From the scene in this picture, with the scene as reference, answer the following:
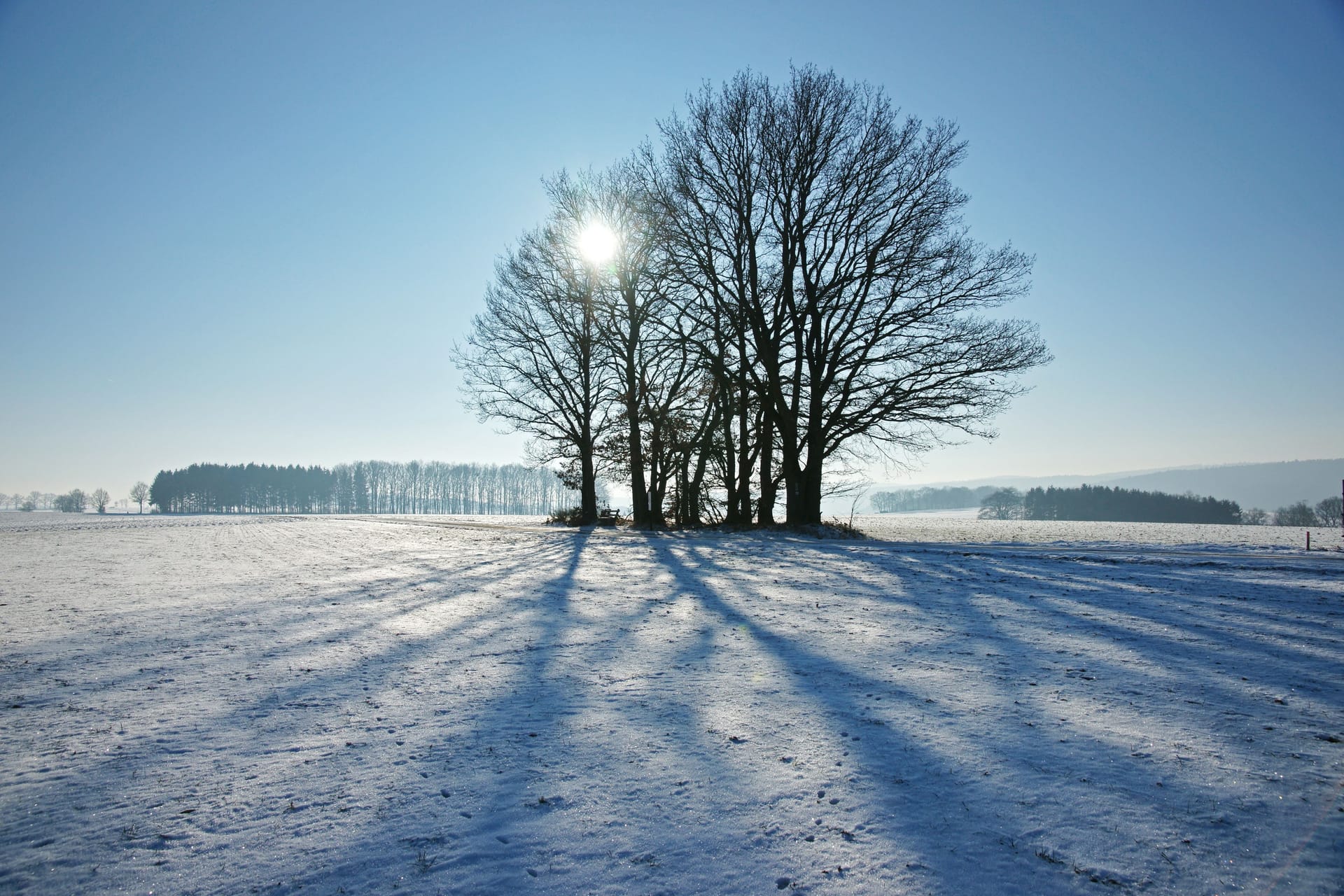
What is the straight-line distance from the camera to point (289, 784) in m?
3.35

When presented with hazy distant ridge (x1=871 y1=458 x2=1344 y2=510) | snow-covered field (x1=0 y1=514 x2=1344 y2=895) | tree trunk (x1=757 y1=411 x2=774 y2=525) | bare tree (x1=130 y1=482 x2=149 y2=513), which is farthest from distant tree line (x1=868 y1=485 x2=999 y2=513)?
bare tree (x1=130 y1=482 x2=149 y2=513)

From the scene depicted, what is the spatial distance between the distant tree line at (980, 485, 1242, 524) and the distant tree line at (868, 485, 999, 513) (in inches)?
1386

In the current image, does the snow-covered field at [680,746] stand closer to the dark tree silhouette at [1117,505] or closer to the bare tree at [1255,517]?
the dark tree silhouette at [1117,505]

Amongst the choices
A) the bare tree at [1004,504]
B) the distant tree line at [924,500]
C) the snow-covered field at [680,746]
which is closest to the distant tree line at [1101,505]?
the bare tree at [1004,504]

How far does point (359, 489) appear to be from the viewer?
12656 centimetres

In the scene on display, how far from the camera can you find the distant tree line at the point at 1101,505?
241ft

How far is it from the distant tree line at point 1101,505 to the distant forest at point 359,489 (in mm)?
77663

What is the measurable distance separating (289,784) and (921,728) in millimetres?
3804

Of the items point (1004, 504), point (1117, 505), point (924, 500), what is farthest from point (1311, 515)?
point (924, 500)

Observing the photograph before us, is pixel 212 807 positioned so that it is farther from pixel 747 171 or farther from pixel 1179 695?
pixel 747 171

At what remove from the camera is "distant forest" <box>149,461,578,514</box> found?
4715 inches

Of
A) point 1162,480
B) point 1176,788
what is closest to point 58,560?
point 1176,788

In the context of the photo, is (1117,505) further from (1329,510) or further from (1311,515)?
(1329,510)

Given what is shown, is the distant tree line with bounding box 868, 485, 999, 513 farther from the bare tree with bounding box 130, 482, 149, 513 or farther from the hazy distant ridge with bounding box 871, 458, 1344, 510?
the bare tree with bounding box 130, 482, 149, 513
